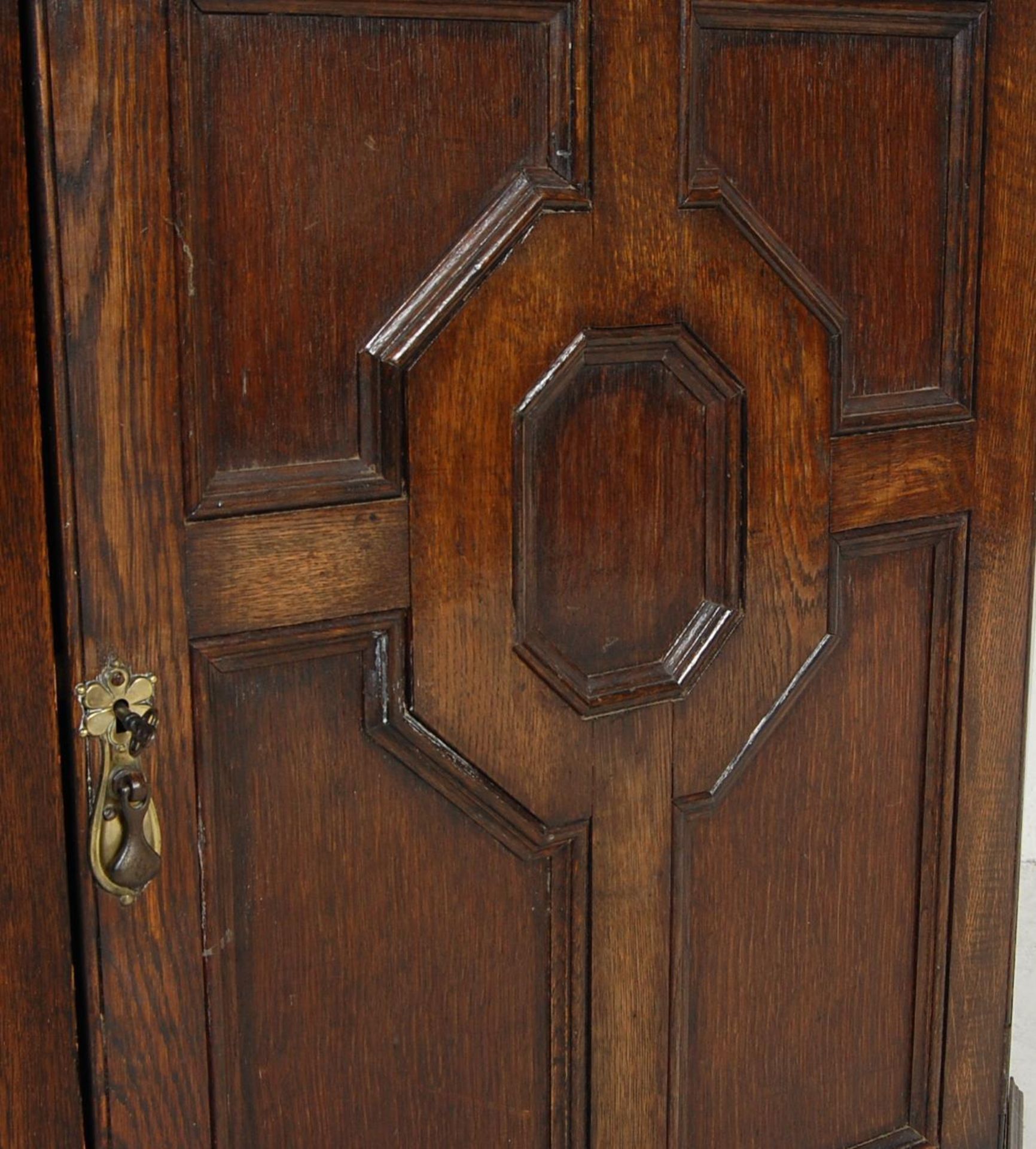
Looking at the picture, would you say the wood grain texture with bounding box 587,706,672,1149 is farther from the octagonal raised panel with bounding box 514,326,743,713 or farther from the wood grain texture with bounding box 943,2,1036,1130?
the wood grain texture with bounding box 943,2,1036,1130

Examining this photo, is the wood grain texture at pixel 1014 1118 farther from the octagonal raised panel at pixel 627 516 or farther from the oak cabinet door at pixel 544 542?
the octagonal raised panel at pixel 627 516

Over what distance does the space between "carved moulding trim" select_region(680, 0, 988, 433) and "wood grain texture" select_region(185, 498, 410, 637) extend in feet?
1.14

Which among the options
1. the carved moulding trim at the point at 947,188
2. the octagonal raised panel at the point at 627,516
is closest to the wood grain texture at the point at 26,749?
the octagonal raised panel at the point at 627,516

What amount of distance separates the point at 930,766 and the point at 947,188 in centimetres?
51

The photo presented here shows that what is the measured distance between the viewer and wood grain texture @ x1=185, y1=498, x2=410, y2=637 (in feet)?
3.85

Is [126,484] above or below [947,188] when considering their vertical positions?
below

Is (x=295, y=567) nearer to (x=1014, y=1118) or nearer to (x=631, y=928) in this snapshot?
(x=631, y=928)

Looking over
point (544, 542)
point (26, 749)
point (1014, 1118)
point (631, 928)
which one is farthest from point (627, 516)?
point (1014, 1118)

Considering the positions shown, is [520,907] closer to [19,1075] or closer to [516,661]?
[516,661]

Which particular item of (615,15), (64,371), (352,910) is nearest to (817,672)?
(352,910)

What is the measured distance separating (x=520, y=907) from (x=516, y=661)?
200 mm

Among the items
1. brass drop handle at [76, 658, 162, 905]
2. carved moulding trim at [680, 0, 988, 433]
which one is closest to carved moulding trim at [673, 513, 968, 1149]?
carved moulding trim at [680, 0, 988, 433]

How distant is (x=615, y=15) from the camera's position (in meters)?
1.26

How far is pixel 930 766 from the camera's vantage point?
158 centimetres
